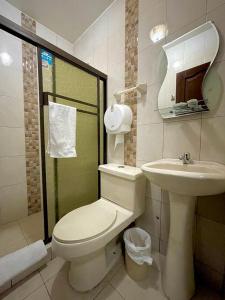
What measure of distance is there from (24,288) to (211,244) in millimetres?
1330

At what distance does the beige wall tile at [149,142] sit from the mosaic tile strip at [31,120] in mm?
1350

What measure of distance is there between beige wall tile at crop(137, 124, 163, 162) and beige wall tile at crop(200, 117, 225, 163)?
308 millimetres

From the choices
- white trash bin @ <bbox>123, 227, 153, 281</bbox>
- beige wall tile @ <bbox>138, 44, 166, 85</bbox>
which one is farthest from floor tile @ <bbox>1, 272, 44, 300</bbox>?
beige wall tile @ <bbox>138, 44, 166, 85</bbox>

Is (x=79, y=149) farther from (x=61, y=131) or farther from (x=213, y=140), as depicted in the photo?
(x=213, y=140)

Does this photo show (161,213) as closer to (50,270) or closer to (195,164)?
(195,164)

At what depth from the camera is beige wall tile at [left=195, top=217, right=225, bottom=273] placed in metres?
0.94

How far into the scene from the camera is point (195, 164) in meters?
0.96

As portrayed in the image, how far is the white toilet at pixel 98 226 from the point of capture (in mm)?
832

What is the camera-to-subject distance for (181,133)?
3.50 feet

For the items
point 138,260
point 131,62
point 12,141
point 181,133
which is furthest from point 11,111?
point 138,260

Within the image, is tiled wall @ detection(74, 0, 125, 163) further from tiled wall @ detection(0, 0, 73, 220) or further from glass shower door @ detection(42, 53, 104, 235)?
tiled wall @ detection(0, 0, 73, 220)

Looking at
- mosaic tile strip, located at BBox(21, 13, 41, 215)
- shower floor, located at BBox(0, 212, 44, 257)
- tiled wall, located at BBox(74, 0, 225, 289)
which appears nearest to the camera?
tiled wall, located at BBox(74, 0, 225, 289)

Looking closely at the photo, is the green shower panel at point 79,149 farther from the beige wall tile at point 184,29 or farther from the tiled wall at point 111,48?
the beige wall tile at point 184,29

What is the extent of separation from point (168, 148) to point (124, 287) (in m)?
1.06
